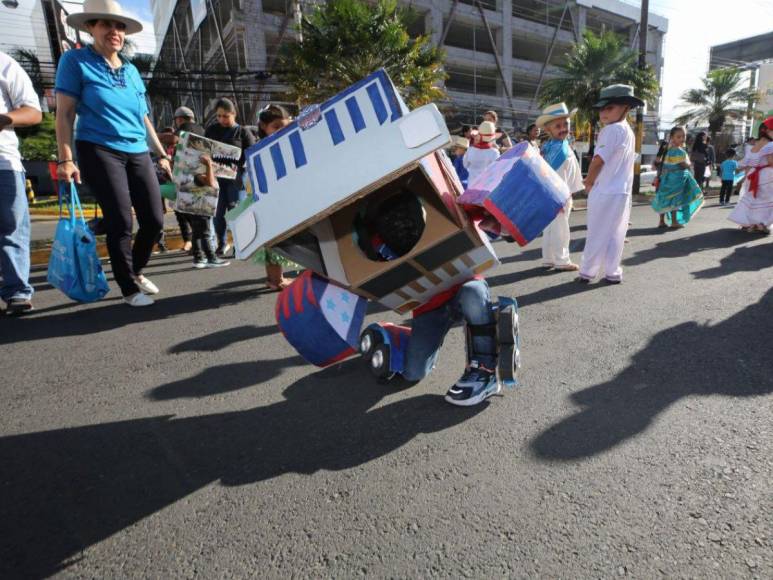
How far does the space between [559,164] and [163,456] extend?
4.21 meters

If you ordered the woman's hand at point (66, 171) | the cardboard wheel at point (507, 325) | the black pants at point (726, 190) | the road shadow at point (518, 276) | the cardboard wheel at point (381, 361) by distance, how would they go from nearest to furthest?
the cardboard wheel at point (507, 325)
the cardboard wheel at point (381, 361)
the woman's hand at point (66, 171)
the road shadow at point (518, 276)
the black pants at point (726, 190)

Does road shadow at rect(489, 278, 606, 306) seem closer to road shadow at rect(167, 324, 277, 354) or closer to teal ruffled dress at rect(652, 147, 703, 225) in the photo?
road shadow at rect(167, 324, 277, 354)

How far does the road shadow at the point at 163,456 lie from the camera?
4.42ft

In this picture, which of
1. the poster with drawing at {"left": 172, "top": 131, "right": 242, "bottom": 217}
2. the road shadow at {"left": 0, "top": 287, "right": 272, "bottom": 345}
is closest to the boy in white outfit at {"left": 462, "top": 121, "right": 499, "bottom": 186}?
the poster with drawing at {"left": 172, "top": 131, "right": 242, "bottom": 217}

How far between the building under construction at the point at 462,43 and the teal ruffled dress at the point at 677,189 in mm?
17810

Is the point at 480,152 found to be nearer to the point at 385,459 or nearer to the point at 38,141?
the point at 385,459

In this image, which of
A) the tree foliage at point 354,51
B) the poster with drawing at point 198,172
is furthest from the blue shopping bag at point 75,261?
the tree foliage at point 354,51

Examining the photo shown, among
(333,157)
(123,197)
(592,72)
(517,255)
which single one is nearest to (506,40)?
(592,72)

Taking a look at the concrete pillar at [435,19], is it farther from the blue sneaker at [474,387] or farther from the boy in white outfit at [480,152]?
the blue sneaker at [474,387]

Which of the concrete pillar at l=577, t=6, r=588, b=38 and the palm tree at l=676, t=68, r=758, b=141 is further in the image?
the concrete pillar at l=577, t=6, r=588, b=38

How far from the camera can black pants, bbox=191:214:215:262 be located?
4.94 m

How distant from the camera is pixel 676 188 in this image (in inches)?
277

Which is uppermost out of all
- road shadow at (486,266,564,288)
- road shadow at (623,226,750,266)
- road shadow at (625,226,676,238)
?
road shadow at (486,266,564,288)

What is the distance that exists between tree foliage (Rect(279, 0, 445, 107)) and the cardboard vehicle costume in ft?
41.9
